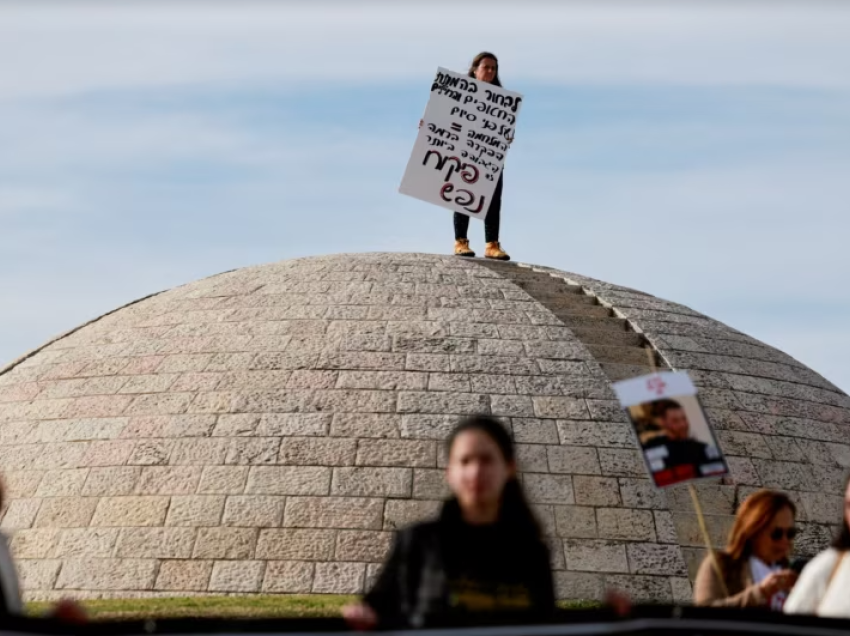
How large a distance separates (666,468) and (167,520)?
23.9ft

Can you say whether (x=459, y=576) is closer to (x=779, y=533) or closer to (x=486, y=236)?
(x=779, y=533)

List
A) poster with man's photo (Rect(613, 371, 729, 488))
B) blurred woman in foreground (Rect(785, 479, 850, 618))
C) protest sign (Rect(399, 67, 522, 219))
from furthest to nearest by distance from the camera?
protest sign (Rect(399, 67, 522, 219)) → poster with man's photo (Rect(613, 371, 729, 488)) → blurred woman in foreground (Rect(785, 479, 850, 618))

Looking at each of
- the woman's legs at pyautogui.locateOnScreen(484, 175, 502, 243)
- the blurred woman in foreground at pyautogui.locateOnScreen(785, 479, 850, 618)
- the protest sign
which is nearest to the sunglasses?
the blurred woman in foreground at pyautogui.locateOnScreen(785, 479, 850, 618)

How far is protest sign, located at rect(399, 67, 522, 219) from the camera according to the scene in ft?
48.7

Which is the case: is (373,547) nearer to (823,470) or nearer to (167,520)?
(167,520)

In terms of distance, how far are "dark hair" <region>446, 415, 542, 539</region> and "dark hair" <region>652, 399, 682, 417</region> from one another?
7.68 ft

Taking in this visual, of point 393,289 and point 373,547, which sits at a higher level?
point 393,289

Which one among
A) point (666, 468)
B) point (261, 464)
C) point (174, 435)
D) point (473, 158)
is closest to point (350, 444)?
point (261, 464)

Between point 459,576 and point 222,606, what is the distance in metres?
7.34

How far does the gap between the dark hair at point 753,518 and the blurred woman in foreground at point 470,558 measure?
238cm

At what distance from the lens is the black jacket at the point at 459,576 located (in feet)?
14.1

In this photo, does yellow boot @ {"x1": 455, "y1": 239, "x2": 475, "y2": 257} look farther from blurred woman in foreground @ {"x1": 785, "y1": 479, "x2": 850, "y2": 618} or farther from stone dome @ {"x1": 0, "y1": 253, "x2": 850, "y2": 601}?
blurred woman in foreground @ {"x1": 785, "y1": 479, "x2": 850, "y2": 618}

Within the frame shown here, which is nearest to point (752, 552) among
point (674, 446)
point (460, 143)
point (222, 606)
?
point (674, 446)

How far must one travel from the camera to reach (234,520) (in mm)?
12656
